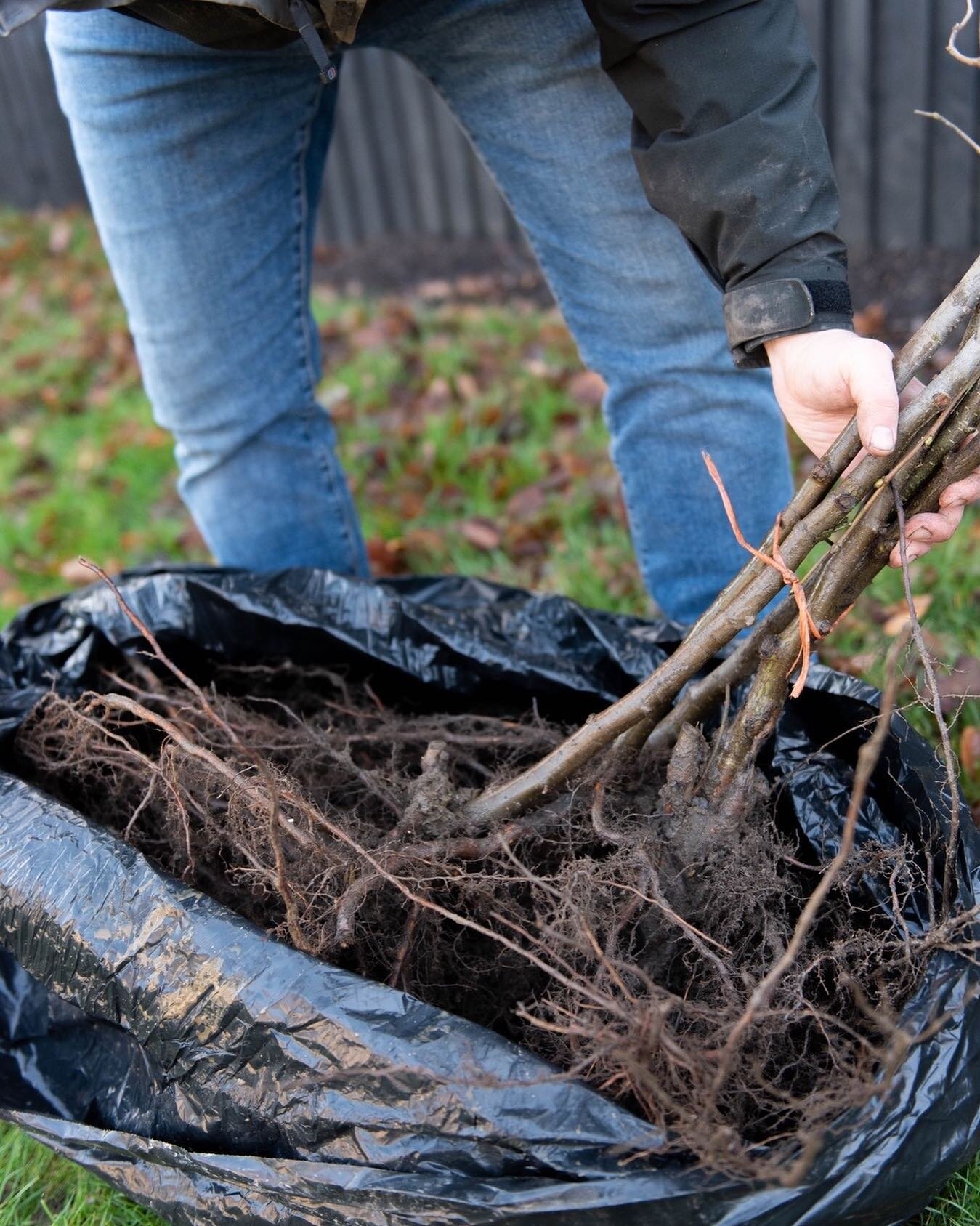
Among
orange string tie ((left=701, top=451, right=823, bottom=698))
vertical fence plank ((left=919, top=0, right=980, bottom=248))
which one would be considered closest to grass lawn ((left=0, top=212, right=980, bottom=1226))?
orange string tie ((left=701, top=451, right=823, bottom=698))

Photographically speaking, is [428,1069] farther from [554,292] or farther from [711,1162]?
[554,292]

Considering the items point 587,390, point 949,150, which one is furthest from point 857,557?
point 949,150

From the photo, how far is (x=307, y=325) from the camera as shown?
202 cm

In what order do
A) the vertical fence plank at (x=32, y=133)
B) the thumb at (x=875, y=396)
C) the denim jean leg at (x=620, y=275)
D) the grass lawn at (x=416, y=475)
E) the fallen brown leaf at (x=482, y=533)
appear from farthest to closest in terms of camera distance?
the vertical fence plank at (x=32, y=133), the fallen brown leaf at (x=482, y=533), the grass lawn at (x=416, y=475), the denim jean leg at (x=620, y=275), the thumb at (x=875, y=396)

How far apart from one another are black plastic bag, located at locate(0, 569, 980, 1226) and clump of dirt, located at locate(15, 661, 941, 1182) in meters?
0.05

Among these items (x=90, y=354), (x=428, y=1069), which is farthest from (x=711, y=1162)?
(x=90, y=354)

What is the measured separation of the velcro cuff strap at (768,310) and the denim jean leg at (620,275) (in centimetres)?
40

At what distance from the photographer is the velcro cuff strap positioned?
125 centimetres

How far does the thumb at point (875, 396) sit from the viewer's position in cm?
111

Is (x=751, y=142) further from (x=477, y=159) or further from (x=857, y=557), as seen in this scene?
(x=477, y=159)

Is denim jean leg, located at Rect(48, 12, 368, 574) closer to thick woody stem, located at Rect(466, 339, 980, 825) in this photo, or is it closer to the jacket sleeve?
the jacket sleeve

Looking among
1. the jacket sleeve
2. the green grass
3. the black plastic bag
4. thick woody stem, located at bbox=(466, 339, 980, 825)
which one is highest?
the jacket sleeve

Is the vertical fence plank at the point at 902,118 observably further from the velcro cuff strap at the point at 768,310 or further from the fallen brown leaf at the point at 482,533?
the velcro cuff strap at the point at 768,310

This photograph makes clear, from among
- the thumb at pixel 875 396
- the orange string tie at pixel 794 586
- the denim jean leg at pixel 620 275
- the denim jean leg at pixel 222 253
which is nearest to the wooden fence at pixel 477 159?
the denim jean leg at pixel 620 275
